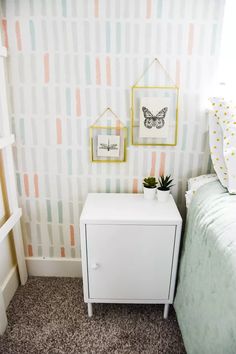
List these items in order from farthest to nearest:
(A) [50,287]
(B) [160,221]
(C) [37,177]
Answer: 1. (A) [50,287]
2. (C) [37,177]
3. (B) [160,221]

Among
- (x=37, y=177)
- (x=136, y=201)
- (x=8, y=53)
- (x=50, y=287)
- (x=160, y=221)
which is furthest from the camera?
(x=50, y=287)

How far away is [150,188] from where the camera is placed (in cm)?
160

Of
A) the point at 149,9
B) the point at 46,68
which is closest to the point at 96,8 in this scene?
the point at 149,9

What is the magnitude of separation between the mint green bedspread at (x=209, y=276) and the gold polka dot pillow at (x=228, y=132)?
8cm

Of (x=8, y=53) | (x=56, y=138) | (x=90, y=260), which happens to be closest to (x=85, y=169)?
(x=56, y=138)

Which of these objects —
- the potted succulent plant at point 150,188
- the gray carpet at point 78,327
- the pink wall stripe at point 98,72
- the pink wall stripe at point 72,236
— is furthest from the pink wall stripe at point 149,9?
the gray carpet at point 78,327

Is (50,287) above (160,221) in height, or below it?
below

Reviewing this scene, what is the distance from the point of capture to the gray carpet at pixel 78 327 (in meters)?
1.43

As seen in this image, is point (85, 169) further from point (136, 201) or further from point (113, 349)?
point (113, 349)

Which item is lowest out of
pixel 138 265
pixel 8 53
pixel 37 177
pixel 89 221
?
pixel 138 265

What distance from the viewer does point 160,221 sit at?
4.49 ft

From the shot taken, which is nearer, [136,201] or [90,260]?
[90,260]

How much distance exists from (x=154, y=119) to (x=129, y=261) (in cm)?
78

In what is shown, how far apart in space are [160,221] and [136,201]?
0.85ft
